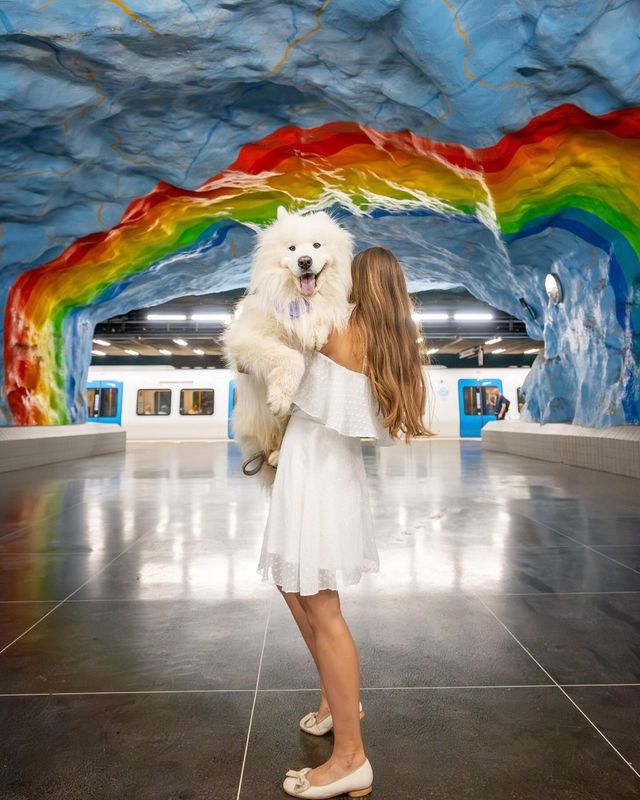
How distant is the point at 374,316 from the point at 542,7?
4027mm

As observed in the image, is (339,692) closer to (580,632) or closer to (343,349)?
(343,349)

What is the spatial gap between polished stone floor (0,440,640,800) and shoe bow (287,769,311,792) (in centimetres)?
5

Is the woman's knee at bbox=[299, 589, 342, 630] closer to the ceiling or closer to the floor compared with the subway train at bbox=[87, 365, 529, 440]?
closer to the floor

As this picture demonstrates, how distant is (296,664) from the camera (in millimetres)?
1905

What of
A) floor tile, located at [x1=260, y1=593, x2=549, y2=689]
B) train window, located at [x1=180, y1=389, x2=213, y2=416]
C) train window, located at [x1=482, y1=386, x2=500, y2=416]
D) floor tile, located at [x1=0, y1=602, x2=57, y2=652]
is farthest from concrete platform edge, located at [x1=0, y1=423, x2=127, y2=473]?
train window, located at [x1=482, y1=386, x2=500, y2=416]

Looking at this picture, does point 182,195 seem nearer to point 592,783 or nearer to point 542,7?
point 542,7

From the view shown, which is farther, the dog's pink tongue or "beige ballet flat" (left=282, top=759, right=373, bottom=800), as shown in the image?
the dog's pink tongue

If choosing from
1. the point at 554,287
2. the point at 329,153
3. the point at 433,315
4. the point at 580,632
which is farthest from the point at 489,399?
the point at 580,632

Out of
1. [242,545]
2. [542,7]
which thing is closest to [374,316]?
[242,545]

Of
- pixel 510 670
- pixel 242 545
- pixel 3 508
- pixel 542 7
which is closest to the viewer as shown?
pixel 510 670

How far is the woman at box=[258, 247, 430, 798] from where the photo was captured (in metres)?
1.28

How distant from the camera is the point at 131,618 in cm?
232

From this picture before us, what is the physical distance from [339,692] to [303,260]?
1075mm

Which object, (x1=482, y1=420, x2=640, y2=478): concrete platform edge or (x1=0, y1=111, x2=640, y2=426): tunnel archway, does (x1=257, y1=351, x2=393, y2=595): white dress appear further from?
(x1=482, y1=420, x2=640, y2=478): concrete platform edge
